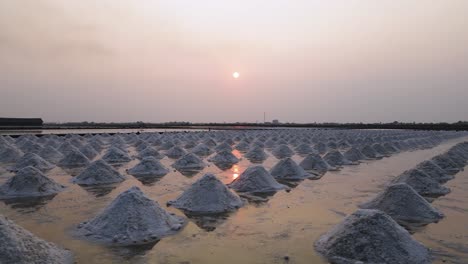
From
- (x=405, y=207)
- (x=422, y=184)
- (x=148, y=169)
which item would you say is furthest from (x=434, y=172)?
(x=148, y=169)

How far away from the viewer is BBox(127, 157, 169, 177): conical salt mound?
1179 centimetres

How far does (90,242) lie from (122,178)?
5706 millimetres

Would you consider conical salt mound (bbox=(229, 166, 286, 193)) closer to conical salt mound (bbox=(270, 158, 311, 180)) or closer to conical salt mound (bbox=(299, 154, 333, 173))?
conical salt mound (bbox=(270, 158, 311, 180))

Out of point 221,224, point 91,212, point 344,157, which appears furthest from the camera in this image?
point 344,157

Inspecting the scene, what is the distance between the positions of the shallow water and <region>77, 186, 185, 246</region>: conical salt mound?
0.20 m

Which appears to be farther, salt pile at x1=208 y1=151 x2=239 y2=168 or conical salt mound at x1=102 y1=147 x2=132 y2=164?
conical salt mound at x1=102 y1=147 x2=132 y2=164

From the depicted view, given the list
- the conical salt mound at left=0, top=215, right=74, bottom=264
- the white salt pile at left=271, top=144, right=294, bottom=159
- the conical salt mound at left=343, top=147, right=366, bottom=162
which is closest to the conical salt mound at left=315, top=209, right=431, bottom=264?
the conical salt mound at left=0, top=215, right=74, bottom=264

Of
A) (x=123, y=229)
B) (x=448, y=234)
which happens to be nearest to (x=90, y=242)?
(x=123, y=229)

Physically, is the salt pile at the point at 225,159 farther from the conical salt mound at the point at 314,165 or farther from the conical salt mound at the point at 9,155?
the conical salt mound at the point at 9,155

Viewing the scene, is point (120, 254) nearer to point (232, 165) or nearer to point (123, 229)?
point (123, 229)

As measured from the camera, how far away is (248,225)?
592 cm

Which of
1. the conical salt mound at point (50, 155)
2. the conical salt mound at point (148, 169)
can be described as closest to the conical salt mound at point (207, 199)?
the conical salt mound at point (148, 169)

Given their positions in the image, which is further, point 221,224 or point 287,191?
point 287,191

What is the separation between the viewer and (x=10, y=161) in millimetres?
15219
